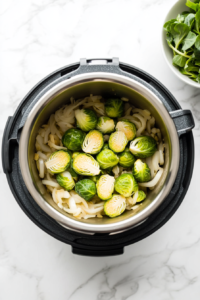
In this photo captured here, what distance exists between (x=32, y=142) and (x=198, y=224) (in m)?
1.26

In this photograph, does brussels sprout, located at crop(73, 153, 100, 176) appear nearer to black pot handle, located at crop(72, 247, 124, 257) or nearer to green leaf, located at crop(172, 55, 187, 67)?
black pot handle, located at crop(72, 247, 124, 257)

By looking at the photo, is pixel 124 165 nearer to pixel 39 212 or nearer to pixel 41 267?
pixel 39 212

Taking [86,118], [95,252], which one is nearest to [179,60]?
[86,118]

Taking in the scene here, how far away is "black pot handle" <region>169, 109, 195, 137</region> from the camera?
1578 millimetres

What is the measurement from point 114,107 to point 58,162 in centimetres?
46

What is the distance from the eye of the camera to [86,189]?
5.54ft

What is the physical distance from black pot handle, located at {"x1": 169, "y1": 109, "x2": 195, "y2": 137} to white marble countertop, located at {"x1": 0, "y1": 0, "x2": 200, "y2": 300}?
1.49 feet

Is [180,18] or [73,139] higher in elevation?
[180,18]

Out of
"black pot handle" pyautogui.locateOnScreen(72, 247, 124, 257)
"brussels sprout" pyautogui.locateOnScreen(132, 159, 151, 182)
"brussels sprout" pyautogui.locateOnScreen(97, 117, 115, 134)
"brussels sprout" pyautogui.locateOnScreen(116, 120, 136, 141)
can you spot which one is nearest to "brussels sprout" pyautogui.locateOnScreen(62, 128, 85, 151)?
"brussels sprout" pyautogui.locateOnScreen(97, 117, 115, 134)

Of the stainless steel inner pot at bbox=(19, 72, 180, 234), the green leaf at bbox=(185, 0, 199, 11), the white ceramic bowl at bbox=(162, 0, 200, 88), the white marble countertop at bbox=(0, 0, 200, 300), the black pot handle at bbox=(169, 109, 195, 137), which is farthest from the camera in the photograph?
the white marble countertop at bbox=(0, 0, 200, 300)

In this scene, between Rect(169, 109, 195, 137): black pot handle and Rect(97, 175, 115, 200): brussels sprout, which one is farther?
Rect(97, 175, 115, 200): brussels sprout

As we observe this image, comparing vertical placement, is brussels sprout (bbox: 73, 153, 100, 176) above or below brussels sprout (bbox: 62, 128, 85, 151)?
below

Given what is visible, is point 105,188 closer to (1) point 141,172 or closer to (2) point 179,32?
(1) point 141,172

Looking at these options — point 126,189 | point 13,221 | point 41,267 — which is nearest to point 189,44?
point 126,189
